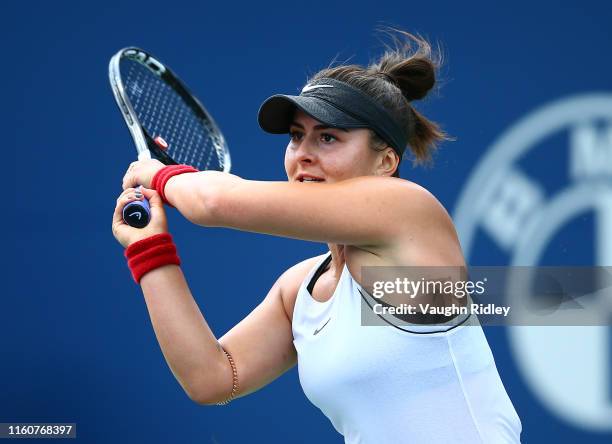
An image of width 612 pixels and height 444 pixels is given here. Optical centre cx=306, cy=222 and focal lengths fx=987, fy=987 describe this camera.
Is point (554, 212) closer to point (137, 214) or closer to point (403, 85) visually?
point (403, 85)

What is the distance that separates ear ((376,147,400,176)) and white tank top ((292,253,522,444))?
0.28 meters

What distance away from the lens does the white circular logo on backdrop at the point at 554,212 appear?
12.0 feet

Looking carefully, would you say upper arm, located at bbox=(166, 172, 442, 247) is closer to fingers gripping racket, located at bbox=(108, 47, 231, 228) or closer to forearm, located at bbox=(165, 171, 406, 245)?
forearm, located at bbox=(165, 171, 406, 245)

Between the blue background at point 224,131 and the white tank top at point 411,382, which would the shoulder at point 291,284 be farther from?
the blue background at point 224,131

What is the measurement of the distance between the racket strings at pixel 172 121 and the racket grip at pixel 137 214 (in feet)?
2.20

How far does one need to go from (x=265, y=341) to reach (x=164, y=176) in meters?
0.51

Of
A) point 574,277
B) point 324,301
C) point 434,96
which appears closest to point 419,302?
point 324,301

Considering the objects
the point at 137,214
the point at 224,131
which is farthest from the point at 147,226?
the point at 224,131

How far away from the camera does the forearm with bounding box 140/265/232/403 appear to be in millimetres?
2266

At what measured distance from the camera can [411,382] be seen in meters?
2.08

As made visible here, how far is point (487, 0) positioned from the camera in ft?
12.3

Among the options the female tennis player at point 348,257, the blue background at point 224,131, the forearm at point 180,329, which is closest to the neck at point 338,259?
the female tennis player at point 348,257

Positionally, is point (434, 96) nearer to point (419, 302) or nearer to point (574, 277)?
point (574, 277)

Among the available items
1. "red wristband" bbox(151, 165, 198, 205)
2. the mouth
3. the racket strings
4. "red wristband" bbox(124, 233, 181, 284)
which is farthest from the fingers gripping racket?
the mouth
